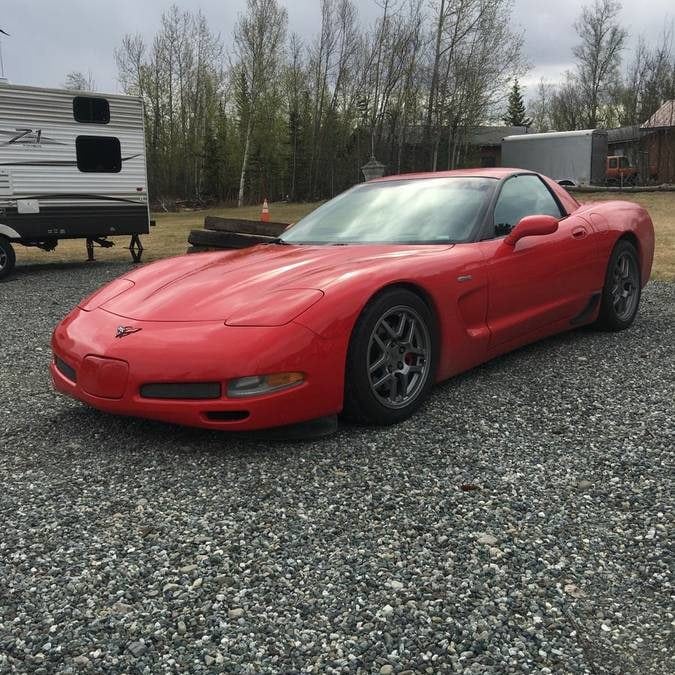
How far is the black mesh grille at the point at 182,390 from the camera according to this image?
290 cm

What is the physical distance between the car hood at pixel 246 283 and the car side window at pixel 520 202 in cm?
62

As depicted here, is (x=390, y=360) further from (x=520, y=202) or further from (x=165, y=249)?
(x=165, y=249)

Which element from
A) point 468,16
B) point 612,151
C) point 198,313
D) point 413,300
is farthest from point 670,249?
point 612,151

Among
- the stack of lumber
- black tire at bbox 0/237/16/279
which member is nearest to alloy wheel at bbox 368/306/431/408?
the stack of lumber

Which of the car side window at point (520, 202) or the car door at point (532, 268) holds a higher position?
the car side window at point (520, 202)

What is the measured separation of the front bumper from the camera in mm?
2889

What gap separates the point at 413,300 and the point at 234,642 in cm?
200

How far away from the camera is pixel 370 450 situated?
3.04 m

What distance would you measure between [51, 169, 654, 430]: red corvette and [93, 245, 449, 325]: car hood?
0.4 inches

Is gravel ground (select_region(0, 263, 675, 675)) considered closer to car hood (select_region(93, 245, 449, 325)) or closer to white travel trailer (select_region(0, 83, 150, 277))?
car hood (select_region(93, 245, 449, 325))

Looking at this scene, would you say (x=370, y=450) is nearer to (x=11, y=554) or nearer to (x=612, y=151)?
(x=11, y=554)

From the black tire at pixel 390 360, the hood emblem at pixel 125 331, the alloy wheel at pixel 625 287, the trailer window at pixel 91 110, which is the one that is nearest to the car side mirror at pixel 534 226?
the black tire at pixel 390 360

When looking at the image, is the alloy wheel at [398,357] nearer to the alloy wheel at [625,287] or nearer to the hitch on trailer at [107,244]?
the alloy wheel at [625,287]

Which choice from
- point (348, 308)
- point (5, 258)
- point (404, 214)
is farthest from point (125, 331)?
point (5, 258)
